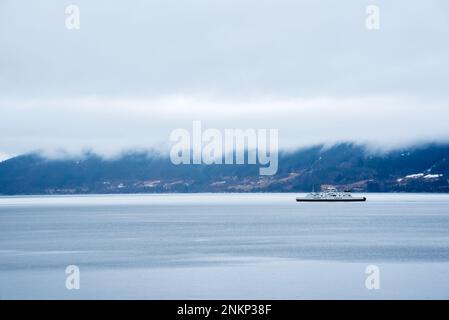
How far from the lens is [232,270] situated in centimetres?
5697

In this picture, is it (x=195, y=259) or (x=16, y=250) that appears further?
(x=16, y=250)

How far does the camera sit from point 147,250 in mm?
75500

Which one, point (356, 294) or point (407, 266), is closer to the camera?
point (356, 294)

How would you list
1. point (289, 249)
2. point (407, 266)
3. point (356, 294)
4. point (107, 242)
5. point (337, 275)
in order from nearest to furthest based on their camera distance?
1. point (356, 294)
2. point (337, 275)
3. point (407, 266)
4. point (289, 249)
5. point (107, 242)

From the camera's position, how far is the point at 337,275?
177 ft

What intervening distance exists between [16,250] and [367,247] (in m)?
36.4
